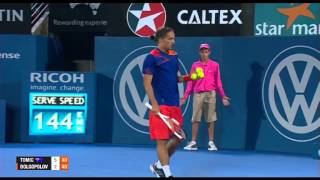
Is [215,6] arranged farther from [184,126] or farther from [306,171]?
[306,171]

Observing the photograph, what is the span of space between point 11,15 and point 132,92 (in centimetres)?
283

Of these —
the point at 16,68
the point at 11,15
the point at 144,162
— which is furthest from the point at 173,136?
the point at 11,15

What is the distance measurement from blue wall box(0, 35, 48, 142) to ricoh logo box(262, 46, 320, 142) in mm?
4220

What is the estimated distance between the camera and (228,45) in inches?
427

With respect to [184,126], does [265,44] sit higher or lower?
higher

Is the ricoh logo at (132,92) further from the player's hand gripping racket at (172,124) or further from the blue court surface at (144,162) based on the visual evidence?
the player's hand gripping racket at (172,124)

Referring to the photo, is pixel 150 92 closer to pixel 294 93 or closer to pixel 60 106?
pixel 294 93

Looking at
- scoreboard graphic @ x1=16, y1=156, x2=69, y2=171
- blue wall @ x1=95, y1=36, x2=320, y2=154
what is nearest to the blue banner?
blue wall @ x1=95, y1=36, x2=320, y2=154

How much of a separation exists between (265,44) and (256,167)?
A: 2.60m

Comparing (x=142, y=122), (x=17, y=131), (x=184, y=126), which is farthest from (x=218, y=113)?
(x=17, y=131)

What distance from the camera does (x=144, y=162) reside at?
919 centimetres

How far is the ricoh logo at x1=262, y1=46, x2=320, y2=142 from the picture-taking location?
10094mm

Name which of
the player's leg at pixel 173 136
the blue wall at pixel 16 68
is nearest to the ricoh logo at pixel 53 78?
the blue wall at pixel 16 68

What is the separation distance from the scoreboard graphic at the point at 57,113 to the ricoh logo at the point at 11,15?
63.8 inches
